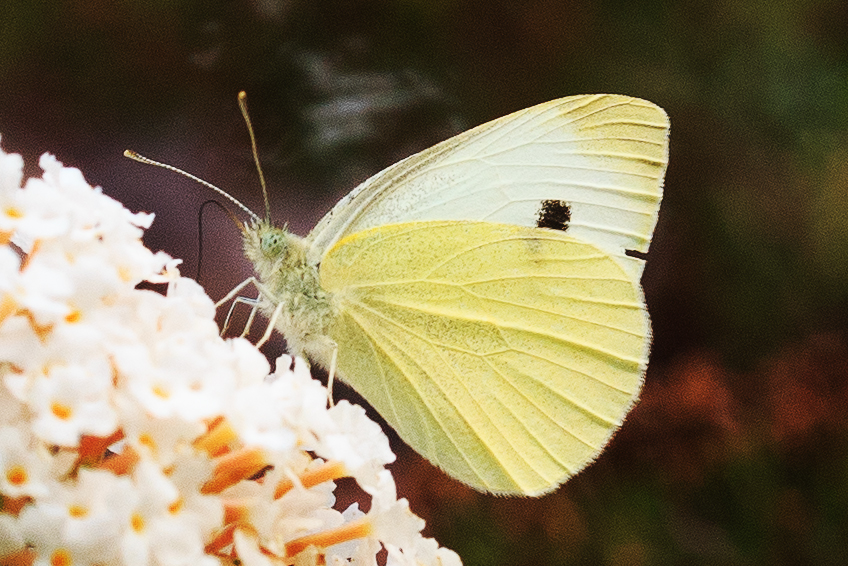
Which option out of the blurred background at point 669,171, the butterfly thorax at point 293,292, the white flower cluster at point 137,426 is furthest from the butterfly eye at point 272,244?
the blurred background at point 669,171

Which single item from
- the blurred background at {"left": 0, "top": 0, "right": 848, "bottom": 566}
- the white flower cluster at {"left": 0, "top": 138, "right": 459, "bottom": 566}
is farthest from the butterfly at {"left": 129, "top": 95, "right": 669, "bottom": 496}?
the blurred background at {"left": 0, "top": 0, "right": 848, "bottom": 566}

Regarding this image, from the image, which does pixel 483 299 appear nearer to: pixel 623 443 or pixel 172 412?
pixel 172 412

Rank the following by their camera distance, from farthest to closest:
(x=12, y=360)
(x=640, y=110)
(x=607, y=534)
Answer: (x=607, y=534)
(x=640, y=110)
(x=12, y=360)

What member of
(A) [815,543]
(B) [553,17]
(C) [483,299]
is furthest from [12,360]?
(B) [553,17]

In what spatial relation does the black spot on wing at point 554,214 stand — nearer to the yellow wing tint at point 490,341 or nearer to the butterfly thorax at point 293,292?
the yellow wing tint at point 490,341

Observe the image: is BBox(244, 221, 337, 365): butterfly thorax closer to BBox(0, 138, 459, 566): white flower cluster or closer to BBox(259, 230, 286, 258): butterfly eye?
BBox(259, 230, 286, 258): butterfly eye

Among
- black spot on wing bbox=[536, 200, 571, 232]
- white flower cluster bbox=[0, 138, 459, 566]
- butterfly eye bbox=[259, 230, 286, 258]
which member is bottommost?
white flower cluster bbox=[0, 138, 459, 566]
